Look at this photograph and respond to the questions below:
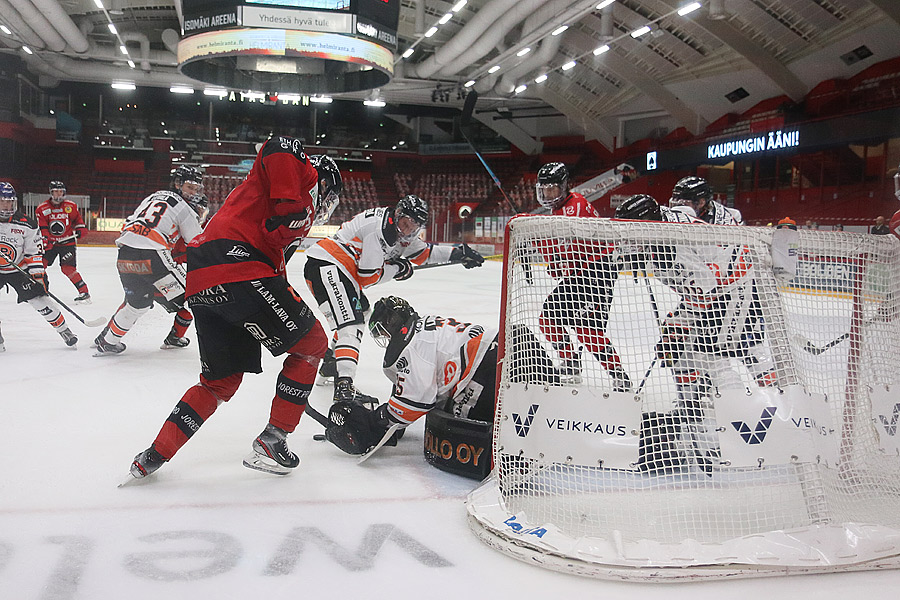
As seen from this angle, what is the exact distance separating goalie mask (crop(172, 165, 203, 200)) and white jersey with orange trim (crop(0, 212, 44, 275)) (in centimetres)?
118

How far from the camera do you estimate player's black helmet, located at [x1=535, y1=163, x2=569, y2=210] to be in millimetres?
3453

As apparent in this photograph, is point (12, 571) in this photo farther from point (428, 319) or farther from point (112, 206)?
point (112, 206)

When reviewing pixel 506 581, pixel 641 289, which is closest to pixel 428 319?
pixel 641 289

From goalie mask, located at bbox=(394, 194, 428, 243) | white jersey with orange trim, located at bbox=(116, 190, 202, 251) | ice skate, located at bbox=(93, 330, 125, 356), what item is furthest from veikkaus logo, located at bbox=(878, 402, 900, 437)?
ice skate, located at bbox=(93, 330, 125, 356)

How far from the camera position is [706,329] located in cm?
223

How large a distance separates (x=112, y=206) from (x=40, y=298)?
35.7ft

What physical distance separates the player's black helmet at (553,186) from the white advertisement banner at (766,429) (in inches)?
62.9

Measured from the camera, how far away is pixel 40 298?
4867mm

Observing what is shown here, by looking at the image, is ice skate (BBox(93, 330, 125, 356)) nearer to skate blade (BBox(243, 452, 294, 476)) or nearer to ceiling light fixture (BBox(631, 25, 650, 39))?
skate blade (BBox(243, 452, 294, 476))

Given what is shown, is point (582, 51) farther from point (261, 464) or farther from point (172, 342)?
point (261, 464)

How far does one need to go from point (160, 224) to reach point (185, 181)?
33 centimetres

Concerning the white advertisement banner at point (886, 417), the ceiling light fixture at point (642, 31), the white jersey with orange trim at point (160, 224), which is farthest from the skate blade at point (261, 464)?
the ceiling light fixture at point (642, 31)

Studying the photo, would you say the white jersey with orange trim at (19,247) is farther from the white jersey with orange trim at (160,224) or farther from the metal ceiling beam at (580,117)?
the metal ceiling beam at (580,117)

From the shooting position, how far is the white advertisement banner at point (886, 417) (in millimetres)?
2203
